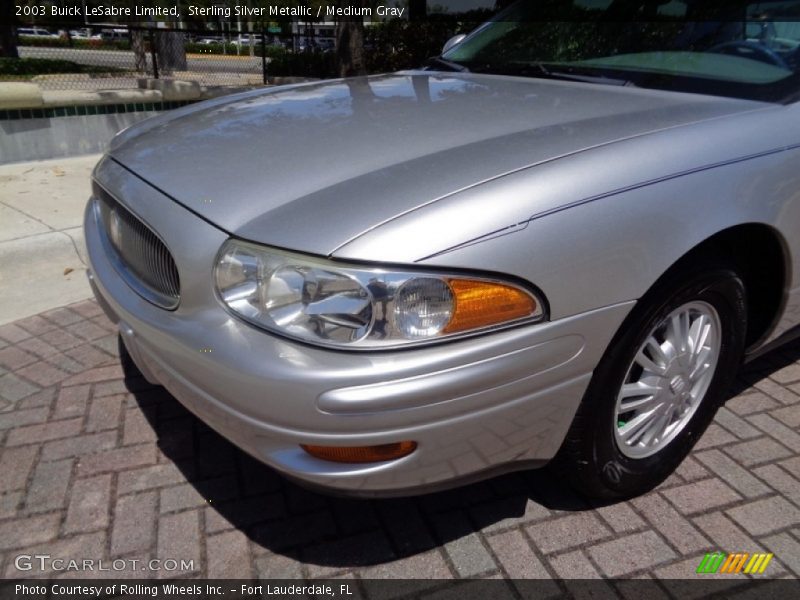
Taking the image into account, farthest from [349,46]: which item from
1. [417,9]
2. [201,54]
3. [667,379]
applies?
[667,379]

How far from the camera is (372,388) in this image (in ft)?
5.14

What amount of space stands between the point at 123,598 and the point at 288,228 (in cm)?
118

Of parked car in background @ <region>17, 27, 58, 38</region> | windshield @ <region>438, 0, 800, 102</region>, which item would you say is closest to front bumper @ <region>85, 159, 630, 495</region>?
windshield @ <region>438, 0, 800, 102</region>

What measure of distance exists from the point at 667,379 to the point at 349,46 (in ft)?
25.7

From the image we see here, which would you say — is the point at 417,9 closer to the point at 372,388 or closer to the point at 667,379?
the point at 667,379

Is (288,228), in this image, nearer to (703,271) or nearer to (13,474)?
(703,271)

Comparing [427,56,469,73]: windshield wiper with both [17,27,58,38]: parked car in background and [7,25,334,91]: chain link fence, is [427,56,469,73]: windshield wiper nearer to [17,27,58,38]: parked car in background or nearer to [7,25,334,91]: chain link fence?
[7,25,334,91]: chain link fence

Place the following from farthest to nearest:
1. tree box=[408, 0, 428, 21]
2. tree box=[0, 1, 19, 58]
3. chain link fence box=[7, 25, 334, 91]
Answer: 1. tree box=[408, 0, 428, 21]
2. tree box=[0, 1, 19, 58]
3. chain link fence box=[7, 25, 334, 91]

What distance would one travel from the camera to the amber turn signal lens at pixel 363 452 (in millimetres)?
1665

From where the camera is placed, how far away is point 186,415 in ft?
8.93

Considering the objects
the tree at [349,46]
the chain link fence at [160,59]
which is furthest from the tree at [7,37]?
the tree at [349,46]

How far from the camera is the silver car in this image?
161cm

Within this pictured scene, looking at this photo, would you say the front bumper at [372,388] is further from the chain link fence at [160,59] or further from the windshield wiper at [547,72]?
the chain link fence at [160,59]

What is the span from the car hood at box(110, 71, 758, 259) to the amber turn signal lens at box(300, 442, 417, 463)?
0.49 m
